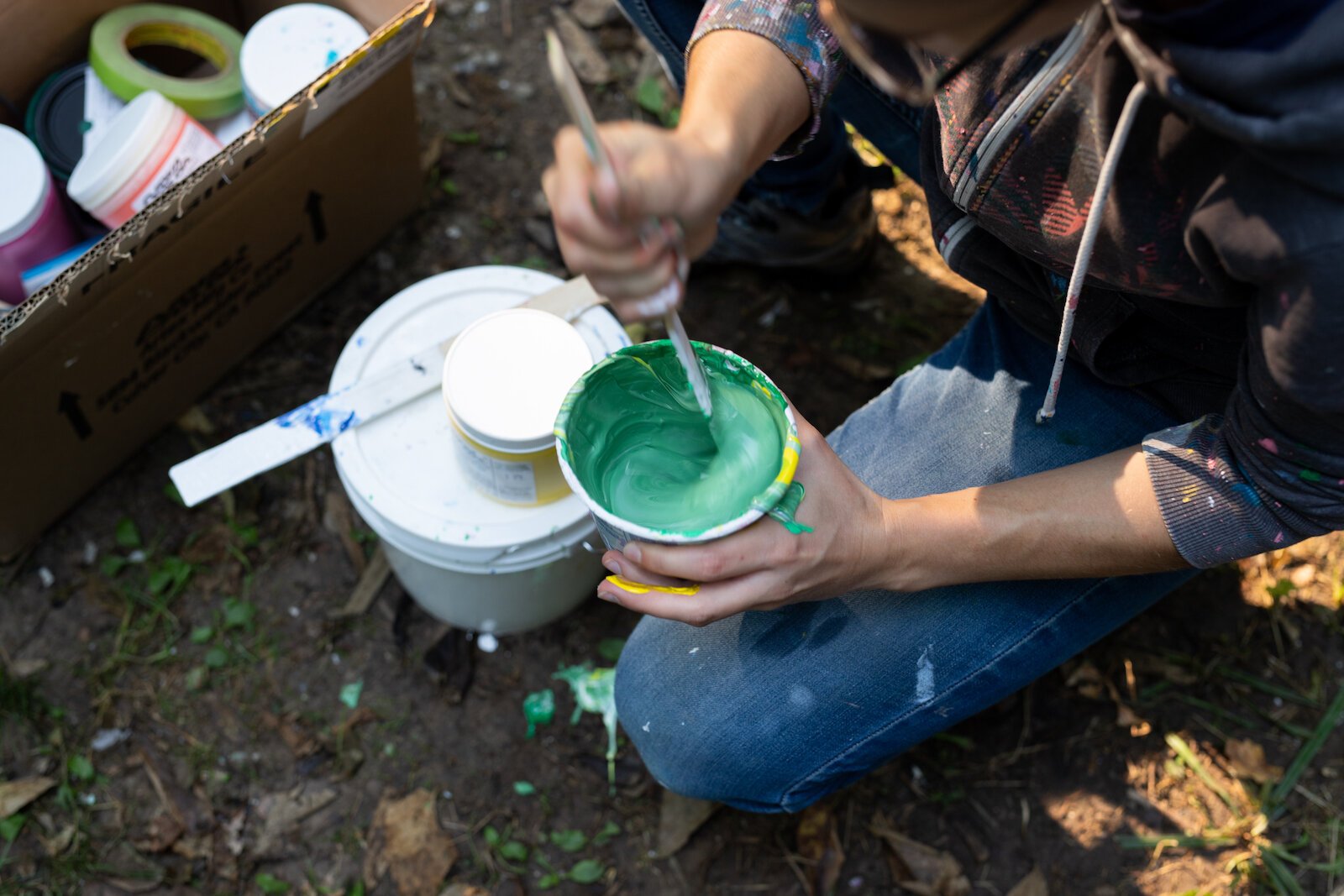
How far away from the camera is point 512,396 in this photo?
1.57 meters

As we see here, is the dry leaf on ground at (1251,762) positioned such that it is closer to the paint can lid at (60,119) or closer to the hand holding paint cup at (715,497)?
the hand holding paint cup at (715,497)

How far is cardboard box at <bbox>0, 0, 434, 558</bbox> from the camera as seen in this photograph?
1719 millimetres

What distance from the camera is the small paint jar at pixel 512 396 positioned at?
153 centimetres

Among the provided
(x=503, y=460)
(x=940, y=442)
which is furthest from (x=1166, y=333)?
(x=503, y=460)

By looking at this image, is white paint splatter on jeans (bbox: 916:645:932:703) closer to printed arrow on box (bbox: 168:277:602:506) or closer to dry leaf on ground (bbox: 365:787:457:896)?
printed arrow on box (bbox: 168:277:602:506)

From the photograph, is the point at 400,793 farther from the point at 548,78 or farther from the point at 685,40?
the point at 548,78

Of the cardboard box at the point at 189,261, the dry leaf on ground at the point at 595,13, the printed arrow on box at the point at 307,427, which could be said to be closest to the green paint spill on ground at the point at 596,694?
the printed arrow on box at the point at 307,427

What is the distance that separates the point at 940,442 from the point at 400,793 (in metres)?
1.25

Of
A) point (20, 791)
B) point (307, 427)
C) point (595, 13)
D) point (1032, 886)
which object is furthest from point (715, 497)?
point (595, 13)

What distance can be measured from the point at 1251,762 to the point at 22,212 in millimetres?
2629

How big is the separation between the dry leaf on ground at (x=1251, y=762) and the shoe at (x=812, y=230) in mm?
1312

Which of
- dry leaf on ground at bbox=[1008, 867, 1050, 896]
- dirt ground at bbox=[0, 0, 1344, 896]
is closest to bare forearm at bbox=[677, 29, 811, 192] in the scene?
dirt ground at bbox=[0, 0, 1344, 896]

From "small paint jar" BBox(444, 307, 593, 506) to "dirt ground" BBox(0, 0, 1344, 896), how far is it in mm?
591

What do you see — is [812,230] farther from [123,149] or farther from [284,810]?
[284,810]
